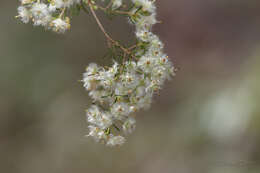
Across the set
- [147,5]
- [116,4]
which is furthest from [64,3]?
[147,5]

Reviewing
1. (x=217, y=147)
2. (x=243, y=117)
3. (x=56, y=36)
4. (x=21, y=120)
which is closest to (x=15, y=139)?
(x=21, y=120)

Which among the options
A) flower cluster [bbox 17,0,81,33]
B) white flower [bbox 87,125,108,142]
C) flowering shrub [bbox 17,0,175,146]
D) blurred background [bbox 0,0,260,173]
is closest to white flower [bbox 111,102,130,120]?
flowering shrub [bbox 17,0,175,146]

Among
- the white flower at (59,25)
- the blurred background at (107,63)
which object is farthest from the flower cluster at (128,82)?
the blurred background at (107,63)

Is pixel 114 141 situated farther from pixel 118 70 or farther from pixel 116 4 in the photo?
pixel 116 4

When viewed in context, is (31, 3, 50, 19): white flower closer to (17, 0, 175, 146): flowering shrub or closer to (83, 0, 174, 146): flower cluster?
(17, 0, 175, 146): flowering shrub

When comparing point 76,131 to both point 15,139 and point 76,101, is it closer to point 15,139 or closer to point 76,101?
point 76,101

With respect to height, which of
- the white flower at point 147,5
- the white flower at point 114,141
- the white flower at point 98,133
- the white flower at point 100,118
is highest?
the white flower at point 147,5

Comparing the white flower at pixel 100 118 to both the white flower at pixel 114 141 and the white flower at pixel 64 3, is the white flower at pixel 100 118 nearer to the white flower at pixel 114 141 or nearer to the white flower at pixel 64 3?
the white flower at pixel 114 141
